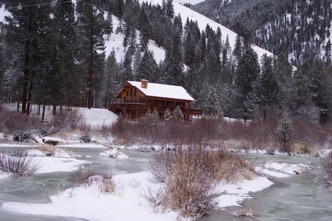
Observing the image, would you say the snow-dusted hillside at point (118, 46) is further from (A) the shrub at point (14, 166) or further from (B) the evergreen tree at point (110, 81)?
(A) the shrub at point (14, 166)

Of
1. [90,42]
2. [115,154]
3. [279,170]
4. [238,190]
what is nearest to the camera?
[238,190]

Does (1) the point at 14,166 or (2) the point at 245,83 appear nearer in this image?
(1) the point at 14,166

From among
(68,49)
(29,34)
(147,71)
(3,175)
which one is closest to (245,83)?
(147,71)

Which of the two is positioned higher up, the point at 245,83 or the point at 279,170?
the point at 245,83

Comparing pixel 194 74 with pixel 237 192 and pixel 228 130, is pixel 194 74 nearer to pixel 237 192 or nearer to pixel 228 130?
pixel 228 130

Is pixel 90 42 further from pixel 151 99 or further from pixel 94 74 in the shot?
pixel 151 99

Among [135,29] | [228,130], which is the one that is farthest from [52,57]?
[135,29]

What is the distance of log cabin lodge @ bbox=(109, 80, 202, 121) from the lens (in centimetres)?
5772

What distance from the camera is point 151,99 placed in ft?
Answer: 196

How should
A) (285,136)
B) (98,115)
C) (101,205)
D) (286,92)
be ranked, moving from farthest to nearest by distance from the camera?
(286,92) → (98,115) → (285,136) → (101,205)

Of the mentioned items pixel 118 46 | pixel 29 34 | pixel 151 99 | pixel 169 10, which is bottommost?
pixel 151 99

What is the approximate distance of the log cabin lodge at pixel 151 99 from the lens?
189ft

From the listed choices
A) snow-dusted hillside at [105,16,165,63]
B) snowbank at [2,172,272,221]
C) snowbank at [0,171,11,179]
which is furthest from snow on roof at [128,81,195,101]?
snow-dusted hillside at [105,16,165,63]

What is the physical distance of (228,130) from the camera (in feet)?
138
